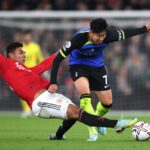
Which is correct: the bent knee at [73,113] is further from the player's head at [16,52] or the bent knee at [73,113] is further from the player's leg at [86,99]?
the player's head at [16,52]

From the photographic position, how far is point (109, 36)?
10945 mm

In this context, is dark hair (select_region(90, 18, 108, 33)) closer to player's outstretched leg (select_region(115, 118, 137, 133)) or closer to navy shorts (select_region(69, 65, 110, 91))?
navy shorts (select_region(69, 65, 110, 91))

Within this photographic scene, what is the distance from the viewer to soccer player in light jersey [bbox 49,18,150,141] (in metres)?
10.6

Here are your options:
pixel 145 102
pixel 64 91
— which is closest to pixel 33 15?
pixel 64 91

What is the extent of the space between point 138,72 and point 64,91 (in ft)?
6.32

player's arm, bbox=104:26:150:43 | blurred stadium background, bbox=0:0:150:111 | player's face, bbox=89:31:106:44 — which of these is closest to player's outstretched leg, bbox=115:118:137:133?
player's face, bbox=89:31:106:44

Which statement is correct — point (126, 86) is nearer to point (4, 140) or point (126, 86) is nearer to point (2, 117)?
point (2, 117)

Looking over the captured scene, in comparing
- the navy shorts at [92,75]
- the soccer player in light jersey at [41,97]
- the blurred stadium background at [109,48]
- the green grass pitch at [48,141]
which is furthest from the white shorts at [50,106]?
the blurred stadium background at [109,48]

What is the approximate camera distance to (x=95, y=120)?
10148 mm

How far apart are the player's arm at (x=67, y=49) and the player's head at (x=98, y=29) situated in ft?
0.53

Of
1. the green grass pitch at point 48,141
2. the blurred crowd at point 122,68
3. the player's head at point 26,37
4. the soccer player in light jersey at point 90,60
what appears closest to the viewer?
the green grass pitch at point 48,141

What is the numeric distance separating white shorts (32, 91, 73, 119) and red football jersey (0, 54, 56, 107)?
Result: 0.15 meters

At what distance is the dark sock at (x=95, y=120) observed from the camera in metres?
10.0

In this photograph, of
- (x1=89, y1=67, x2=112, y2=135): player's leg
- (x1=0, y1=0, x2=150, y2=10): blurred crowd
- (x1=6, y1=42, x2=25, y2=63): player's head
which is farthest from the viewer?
(x1=0, y1=0, x2=150, y2=10): blurred crowd
